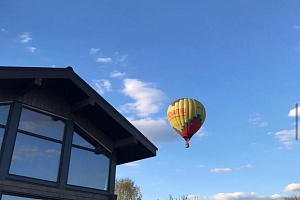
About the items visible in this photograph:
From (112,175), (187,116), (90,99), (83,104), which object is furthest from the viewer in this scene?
(187,116)

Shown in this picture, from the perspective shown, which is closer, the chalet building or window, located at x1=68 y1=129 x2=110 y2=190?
the chalet building

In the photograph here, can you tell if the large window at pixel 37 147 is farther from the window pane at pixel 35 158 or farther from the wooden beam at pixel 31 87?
the wooden beam at pixel 31 87

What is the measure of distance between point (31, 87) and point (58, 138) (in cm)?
189

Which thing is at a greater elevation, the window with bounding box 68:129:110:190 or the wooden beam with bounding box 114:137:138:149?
the wooden beam with bounding box 114:137:138:149

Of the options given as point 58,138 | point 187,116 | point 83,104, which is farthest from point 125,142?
point 187,116

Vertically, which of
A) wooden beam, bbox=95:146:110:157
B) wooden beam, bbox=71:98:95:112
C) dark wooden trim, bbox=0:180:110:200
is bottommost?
dark wooden trim, bbox=0:180:110:200

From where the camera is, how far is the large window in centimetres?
909

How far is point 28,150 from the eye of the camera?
9.31 m

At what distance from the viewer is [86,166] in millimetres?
10523

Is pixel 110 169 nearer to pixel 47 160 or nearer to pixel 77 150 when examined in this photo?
pixel 77 150

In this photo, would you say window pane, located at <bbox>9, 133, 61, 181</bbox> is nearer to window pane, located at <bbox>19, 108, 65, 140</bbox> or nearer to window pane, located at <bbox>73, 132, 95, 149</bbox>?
window pane, located at <bbox>19, 108, 65, 140</bbox>

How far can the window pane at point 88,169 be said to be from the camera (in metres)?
10.2

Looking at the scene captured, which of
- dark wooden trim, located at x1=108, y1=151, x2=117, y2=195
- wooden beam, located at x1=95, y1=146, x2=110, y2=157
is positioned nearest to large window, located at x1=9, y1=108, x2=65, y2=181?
wooden beam, located at x1=95, y1=146, x2=110, y2=157

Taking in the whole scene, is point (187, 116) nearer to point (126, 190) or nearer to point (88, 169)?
point (88, 169)
